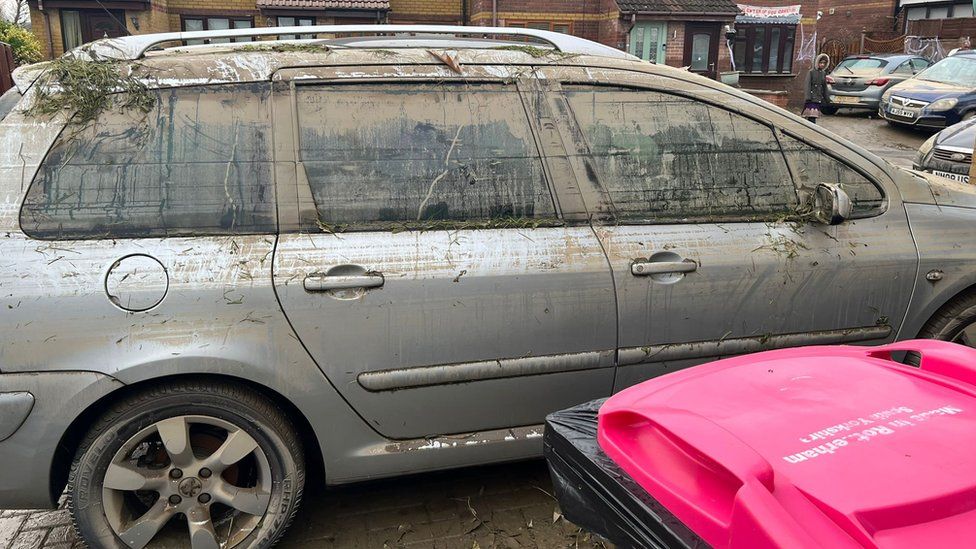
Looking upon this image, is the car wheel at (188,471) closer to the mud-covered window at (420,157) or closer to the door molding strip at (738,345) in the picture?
the mud-covered window at (420,157)

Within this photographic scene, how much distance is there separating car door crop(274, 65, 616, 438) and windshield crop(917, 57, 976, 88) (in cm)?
1696

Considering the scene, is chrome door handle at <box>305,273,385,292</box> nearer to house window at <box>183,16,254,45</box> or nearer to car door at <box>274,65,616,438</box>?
car door at <box>274,65,616,438</box>

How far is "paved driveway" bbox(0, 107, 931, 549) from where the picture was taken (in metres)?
2.78

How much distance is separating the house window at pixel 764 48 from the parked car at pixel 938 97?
9.97 meters

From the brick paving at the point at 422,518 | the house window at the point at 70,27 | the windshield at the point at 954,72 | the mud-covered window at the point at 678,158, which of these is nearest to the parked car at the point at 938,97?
the windshield at the point at 954,72

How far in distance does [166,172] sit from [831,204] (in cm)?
260

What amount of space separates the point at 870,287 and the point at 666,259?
993mm

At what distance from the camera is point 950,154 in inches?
352

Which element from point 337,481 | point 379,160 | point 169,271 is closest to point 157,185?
point 169,271

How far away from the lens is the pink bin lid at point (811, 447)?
4.41ft

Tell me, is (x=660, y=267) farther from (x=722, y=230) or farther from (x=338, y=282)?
(x=338, y=282)

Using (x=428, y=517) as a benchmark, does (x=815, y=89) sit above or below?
above

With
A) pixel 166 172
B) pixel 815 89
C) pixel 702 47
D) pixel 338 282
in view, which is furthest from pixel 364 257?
pixel 702 47

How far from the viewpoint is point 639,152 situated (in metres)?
2.85
